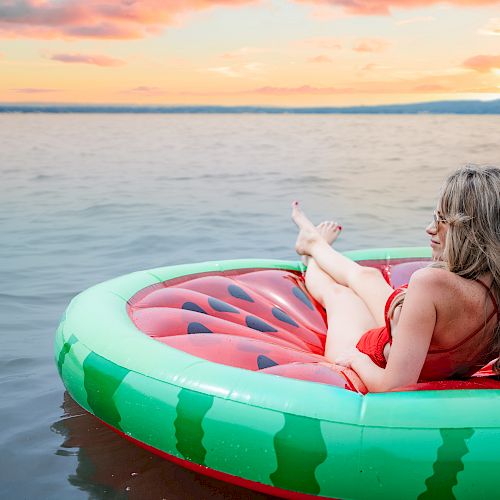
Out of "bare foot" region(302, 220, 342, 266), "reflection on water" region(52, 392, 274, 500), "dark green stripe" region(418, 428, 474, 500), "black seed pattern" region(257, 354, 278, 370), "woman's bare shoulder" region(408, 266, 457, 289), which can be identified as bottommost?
"reflection on water" region(52, 392, 274, 500)

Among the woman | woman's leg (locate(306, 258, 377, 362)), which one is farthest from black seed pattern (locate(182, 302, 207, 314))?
the woman

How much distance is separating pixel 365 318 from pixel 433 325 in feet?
3.80

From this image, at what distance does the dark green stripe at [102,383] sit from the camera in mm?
2716

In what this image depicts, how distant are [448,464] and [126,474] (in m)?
1.29

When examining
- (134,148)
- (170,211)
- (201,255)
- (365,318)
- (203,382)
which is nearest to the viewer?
(203,382)

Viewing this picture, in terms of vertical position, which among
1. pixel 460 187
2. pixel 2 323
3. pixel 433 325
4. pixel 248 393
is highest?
pixel 460 187

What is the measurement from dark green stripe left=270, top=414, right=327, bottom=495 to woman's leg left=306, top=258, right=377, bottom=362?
2.79ft

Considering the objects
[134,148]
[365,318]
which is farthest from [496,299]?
[134,148]

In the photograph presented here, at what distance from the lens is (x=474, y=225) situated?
2.29 metres

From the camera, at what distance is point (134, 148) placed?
22.1 m

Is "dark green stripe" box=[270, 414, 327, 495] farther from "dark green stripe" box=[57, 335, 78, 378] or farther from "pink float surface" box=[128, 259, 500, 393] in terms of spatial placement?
"dark green stripe" box=[57, 335, 78, 378]

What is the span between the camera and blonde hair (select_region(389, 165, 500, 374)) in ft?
7.49

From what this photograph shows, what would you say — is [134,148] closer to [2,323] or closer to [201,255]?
[201,255]

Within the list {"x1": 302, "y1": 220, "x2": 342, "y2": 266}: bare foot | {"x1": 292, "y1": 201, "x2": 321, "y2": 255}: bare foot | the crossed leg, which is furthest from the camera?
{"x1": 302, "y1": 220, "x2": 342, "y2": 266}: bare foot
